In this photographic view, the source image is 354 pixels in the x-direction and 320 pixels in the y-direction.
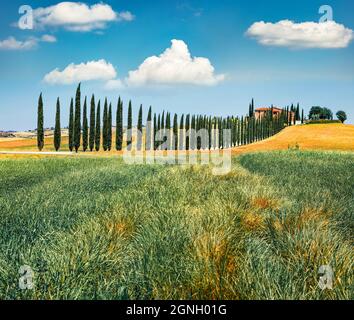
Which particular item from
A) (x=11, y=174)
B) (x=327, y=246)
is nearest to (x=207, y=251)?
(x=327, y=246)

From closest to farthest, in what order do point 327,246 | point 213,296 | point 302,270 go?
point 213,296 < point 302,270 < point 327,246

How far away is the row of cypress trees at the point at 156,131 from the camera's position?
1841 inches

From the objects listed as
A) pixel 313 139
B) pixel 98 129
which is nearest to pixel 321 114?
pixel 313 139

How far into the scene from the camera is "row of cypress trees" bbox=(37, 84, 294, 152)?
46.8 m

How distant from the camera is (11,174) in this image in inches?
714

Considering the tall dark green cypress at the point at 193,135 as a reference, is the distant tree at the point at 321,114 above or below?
above

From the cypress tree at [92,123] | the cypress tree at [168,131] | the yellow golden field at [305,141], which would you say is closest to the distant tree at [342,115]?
the yellow golden field at [305,141]

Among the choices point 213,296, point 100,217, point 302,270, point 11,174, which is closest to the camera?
point 213,296

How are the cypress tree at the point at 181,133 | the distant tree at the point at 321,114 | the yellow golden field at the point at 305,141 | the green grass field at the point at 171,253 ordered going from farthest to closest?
1. the distant tree at the point at 321,114
2. the cypress tree at the point at 181,133
3. the yellow golden field at the point at 305,141
4. the green grass field at the point at 171,253

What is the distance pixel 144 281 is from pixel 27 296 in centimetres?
111

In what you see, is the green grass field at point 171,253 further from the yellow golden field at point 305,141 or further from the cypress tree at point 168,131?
the cypress tree at point 168,131

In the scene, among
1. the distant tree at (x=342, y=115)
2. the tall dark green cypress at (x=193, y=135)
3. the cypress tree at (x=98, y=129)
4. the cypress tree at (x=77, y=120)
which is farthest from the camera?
the distant tree at (x=342, y=115)
